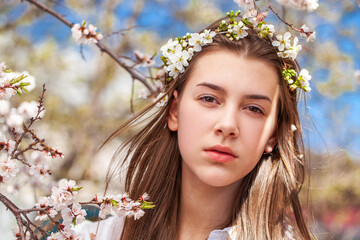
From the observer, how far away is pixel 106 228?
2.29 m

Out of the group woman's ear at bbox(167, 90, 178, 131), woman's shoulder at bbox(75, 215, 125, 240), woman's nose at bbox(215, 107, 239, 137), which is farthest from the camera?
woman's shoulder at bbox(75, 215, 125, 240)

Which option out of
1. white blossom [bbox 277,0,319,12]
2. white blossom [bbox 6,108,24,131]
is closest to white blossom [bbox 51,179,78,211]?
white blossom [bbox 277,0,319,12]

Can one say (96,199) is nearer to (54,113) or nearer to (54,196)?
(54,196)

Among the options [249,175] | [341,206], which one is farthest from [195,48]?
[341,206]

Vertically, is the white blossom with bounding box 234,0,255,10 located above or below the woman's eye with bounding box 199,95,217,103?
above

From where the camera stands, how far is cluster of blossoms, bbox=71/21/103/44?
231 centimetres

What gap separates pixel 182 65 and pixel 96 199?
2.65 feet

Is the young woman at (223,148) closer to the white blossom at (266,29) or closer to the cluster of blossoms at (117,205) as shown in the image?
the white blossom at (266,29)

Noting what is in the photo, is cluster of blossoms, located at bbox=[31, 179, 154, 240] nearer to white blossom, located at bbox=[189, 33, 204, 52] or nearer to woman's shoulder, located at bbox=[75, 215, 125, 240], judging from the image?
woman's shoulder, located at bbox=[75, 215, 125, 240]

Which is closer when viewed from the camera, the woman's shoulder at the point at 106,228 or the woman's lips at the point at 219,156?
the woman's lips at the point at 219,156

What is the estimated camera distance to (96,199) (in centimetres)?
154

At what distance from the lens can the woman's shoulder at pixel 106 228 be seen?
2258mm

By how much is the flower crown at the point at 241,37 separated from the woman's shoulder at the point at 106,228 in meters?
0.77

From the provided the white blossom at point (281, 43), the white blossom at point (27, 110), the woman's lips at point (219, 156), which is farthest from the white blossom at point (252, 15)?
the white blossom at point (27, 110)
